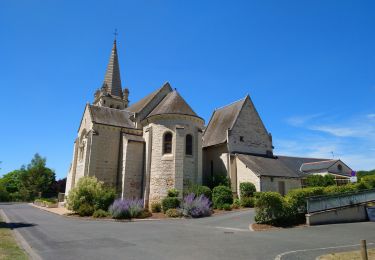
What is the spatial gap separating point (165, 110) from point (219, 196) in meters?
9.22

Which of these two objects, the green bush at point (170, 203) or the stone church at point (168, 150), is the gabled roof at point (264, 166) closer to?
the stone church at point (168, 150)

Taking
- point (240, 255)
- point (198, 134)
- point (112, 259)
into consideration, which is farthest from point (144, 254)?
point (198, 134)

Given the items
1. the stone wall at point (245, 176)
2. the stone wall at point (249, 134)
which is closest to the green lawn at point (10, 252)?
the stone wall at point (245, 176)

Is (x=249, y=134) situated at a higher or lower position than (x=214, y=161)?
higher

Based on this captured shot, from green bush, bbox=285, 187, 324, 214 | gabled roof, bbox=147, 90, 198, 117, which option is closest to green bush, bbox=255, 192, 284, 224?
green bush, bbox=285, 187, 324, 214

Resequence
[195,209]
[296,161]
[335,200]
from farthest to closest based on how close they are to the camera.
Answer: [296,161], [195,209], [335,200]

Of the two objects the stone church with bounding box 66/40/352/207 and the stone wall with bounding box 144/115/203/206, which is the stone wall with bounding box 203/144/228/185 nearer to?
the stone church with bounding box 66/40/352/207

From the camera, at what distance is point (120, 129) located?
29.3 metres

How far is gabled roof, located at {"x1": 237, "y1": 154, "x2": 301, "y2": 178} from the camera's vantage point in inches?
1044

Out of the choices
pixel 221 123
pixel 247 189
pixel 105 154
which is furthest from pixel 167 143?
pixel 221 123

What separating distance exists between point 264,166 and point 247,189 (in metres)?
3.88

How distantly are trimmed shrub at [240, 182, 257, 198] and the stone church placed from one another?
1.89 feet

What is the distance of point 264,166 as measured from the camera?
28141 mm

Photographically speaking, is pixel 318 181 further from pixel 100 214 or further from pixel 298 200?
pixel 100 214
